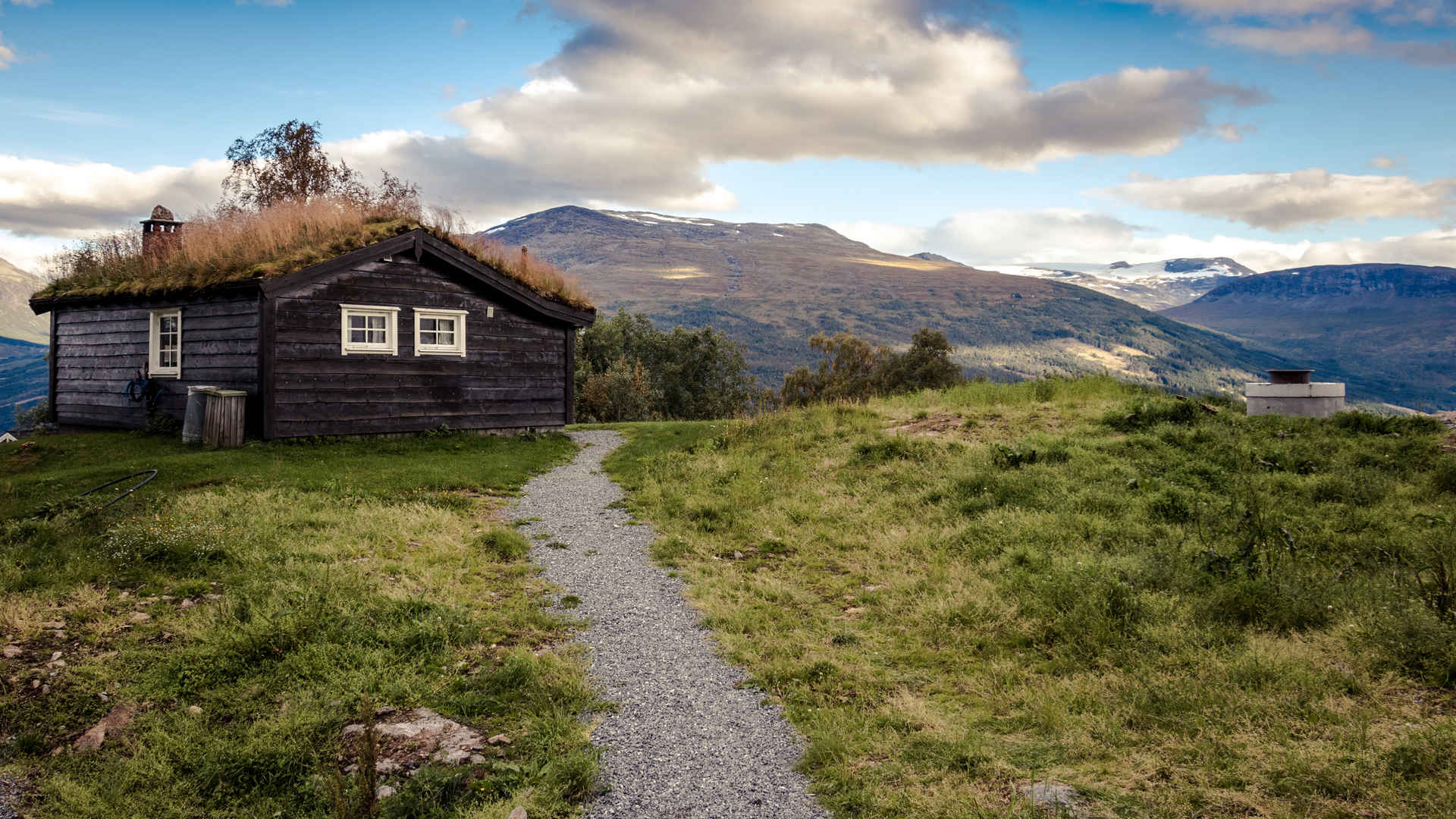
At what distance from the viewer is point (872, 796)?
5402mm

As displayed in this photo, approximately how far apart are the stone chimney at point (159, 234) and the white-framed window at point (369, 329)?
7184 mm

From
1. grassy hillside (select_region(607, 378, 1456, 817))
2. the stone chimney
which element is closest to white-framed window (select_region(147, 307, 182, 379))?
the stone chimney

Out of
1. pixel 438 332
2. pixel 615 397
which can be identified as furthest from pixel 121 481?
pixel 615 397

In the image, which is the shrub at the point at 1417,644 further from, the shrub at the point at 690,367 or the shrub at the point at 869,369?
the shrub at the point at 690,367

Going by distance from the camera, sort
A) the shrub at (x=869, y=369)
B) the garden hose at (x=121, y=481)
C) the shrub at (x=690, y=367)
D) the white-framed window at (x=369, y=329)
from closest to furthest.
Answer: the garden hose at (x=121, y=481)
the white-framed window at (x=369, y=329)
the shrub at (x=869, y=369)
the shrub at (x=690, y=367)

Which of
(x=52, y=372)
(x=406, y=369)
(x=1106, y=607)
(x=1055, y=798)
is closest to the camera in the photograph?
(x=1055, y=798)

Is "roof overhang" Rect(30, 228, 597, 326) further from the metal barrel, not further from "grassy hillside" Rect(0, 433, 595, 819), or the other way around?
"grassy hillside" Rect(0, 433, 595, 819)

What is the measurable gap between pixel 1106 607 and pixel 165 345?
24062 mm

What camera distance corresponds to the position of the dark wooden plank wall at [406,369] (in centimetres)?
1909

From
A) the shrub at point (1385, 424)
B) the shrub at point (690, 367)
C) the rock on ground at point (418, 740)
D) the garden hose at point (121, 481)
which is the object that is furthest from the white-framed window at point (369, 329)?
the shrub at point (690, 367)

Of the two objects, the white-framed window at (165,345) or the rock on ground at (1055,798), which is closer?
the rock on ground at (1055,798)

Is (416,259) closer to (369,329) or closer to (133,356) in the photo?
(369,329)

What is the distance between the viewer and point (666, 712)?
6.96 metres

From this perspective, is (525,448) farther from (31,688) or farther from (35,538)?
(31,688)
